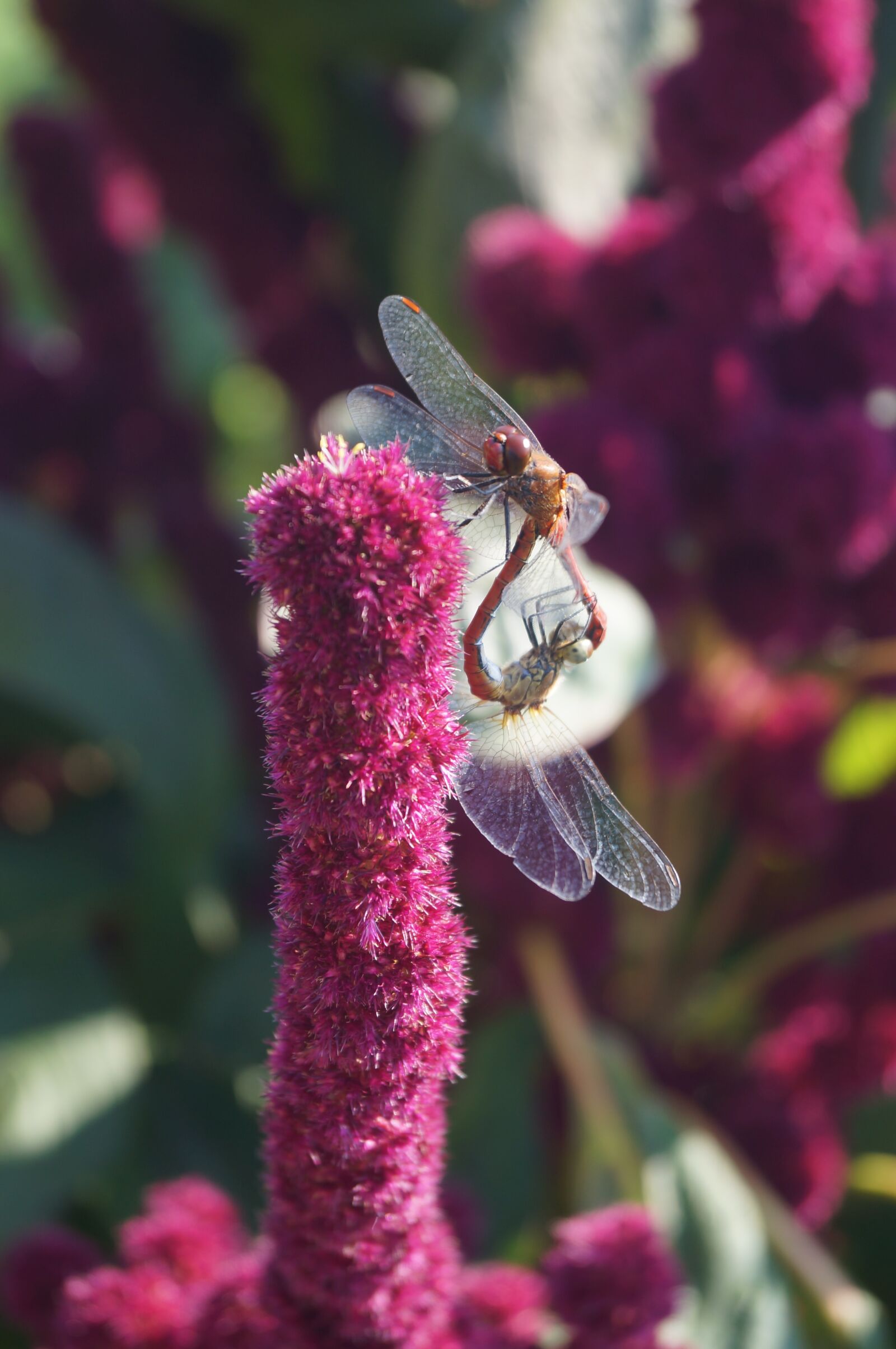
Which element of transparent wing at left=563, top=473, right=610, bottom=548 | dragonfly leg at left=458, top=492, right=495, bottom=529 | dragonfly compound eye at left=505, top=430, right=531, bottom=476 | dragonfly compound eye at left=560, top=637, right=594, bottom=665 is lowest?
dragonfly compound eye at left=560, top=637, right=594, bottom=665

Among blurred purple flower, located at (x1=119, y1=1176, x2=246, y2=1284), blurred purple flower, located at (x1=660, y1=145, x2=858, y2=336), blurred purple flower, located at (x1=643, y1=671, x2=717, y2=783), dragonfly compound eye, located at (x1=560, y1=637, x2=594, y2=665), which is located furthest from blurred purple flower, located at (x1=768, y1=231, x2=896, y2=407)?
blurred purple flower, located at (x1=119, y1=1176, x2=246, y2=1284)

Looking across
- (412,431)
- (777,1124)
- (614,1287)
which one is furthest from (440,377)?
(777,1124)

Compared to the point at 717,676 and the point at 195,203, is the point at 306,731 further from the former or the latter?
the point at 195,203

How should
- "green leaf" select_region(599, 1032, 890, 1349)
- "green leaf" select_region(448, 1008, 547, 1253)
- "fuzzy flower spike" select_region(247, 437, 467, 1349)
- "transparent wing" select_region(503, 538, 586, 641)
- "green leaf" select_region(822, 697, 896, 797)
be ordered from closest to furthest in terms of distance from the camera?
"fuzzy flower spike" select_region(247, 437, 467, 1349) < "transparent wing" select_region(503, 538, 586, 641) < "green leaf" select_region(599, 1032, 890, 1349) < "green leaf" select_region(448, 1008, 547, 1253) < "green leaf" select_region(822, 697, 896, 797)

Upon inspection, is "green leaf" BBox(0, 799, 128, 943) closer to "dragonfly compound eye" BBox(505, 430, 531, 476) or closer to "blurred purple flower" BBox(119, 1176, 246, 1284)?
"blurred purple flower" BBox(119, 1176, 246, 1284)

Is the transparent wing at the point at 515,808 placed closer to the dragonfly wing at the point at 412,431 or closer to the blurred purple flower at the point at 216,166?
the dragonfly wing at the point at 412,431

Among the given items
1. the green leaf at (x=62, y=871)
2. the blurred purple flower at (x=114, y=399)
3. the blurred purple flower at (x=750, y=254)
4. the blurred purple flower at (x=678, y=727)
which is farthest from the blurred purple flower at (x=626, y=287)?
the green leaf at (x=62, y=871)

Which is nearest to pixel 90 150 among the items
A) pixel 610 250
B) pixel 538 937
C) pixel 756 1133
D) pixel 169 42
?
pixel 169 42
